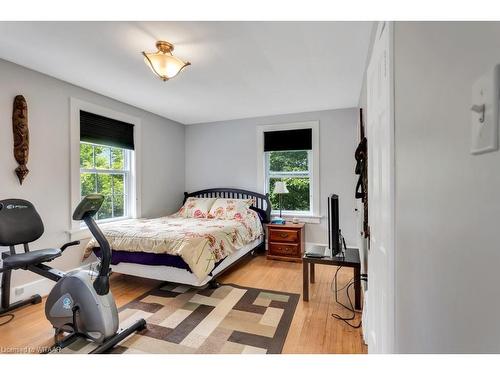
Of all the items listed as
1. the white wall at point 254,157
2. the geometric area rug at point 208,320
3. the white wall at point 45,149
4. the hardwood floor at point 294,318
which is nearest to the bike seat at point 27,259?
the hardwood floor at point 294,318

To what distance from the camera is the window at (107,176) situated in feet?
10.9

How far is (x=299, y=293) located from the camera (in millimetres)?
2756

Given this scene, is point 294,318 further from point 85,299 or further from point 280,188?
point 280,188

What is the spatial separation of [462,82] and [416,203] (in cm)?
42

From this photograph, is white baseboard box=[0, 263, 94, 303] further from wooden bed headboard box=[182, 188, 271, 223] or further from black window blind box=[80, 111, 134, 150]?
wooden bed headboard box=[182, 188, 271, 223]

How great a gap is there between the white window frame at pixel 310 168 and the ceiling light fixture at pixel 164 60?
2.42 meters

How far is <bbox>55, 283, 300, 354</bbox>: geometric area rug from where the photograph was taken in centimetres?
185

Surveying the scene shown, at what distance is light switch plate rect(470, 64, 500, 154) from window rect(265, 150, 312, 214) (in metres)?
3.95

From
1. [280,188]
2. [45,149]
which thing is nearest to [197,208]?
[280,188]

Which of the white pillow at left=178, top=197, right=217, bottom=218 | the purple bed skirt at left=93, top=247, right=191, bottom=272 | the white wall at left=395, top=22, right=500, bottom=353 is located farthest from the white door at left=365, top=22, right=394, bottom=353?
the white pillow at left=178, top=197, right=217, bottom=218

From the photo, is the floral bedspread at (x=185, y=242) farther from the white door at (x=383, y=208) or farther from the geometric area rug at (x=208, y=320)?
the white door at (x=383, y=208)

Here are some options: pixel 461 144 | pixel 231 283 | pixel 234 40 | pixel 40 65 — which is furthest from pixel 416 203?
pixel 40 65

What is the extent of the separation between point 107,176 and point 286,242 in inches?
113
